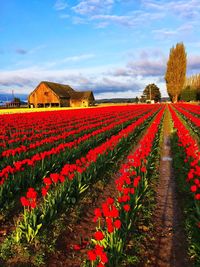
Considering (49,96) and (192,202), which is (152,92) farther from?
(192,202)

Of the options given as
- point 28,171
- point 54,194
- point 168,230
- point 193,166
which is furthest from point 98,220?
point 193,166

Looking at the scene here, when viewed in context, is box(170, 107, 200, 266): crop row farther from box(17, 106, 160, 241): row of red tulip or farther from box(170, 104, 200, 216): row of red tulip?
box(17, 106, 160, 241): row of red tulip

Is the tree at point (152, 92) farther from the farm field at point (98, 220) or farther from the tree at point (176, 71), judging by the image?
the farm field at point (98, 220)

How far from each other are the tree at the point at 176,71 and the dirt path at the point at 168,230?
94.3 m

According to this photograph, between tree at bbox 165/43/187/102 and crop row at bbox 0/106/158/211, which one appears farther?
tree at bbox 165/43/187/102

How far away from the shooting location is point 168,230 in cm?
545

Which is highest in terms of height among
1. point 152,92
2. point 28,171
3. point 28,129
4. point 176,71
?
point 176,71

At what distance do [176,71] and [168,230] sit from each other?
327ft

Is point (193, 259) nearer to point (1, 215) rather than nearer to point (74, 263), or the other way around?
point (74, 263)

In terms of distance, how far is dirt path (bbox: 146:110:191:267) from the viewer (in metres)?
4.50

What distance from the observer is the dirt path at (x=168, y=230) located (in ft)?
14.8

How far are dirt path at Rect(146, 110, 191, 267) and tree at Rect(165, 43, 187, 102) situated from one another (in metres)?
94.3

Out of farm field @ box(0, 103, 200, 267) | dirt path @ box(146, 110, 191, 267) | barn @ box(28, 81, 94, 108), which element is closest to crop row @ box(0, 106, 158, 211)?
farm field @ box(0, 103, 200, 267)

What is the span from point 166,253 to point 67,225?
201cm
